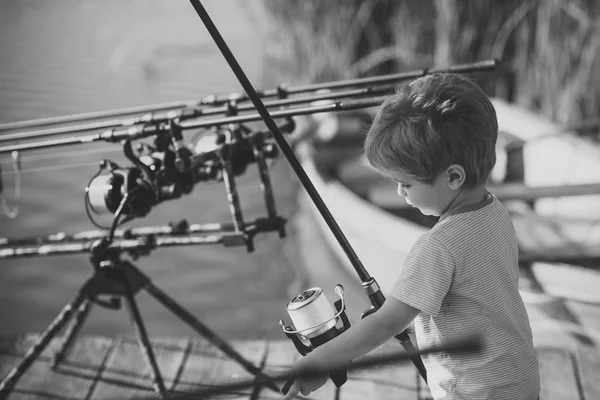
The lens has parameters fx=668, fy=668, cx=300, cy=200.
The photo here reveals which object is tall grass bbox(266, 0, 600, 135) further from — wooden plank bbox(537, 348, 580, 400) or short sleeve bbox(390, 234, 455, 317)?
short sleeve bbox(390, 234, 455, 317)

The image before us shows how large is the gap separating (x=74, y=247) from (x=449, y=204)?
1.16 m

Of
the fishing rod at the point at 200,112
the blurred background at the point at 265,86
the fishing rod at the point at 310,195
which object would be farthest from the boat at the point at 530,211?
the fishing rod at the point at 310,195

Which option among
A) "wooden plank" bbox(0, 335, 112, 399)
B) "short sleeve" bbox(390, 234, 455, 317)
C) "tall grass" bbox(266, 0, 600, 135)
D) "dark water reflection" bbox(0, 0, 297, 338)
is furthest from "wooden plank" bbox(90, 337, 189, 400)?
"tall grass" bbox(266, 0, 600, 135)

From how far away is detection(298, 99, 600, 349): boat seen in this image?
112 inches

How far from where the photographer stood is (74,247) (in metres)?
1.93

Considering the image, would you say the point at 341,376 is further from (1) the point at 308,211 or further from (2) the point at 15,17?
(2) the point at 15,17

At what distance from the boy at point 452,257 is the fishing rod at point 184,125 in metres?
0.36

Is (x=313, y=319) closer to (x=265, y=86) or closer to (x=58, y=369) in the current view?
(x=58, y=369)

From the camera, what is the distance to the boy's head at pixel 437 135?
1.16 metres

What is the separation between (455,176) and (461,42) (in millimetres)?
4385

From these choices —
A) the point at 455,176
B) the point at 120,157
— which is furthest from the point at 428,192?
the point at 120,157

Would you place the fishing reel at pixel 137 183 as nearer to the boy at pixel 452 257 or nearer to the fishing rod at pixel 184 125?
the fishing rod at pixel 184 125

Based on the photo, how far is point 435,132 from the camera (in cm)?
116

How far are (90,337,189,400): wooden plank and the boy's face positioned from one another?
131 cm
